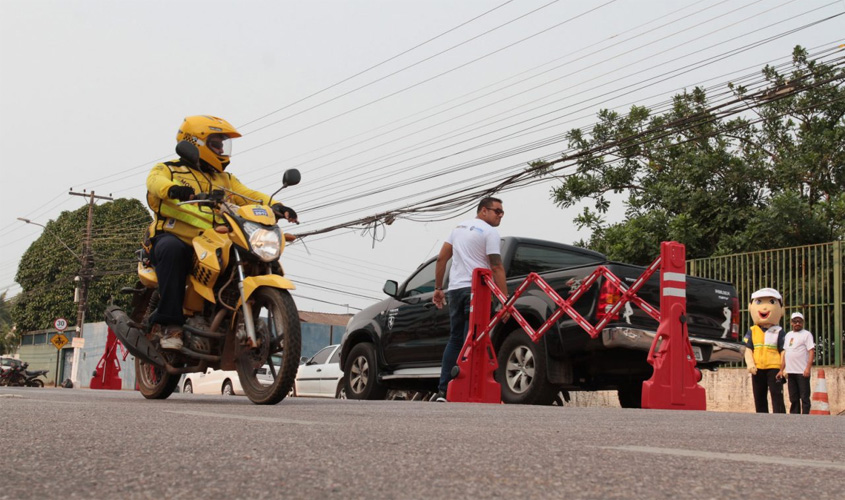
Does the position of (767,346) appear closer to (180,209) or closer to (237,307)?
(237,307)

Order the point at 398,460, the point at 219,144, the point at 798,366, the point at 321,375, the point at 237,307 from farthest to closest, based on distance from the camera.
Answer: the point at 321,375 → the point at 798,366 → the point at 219,144 → the point at 237,307 → the point at 398,460

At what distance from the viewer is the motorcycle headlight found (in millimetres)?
6062

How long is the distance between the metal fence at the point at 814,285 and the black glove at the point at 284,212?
342 inches

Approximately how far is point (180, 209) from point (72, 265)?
2114 inches

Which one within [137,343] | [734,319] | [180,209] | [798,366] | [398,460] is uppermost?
[180,209]

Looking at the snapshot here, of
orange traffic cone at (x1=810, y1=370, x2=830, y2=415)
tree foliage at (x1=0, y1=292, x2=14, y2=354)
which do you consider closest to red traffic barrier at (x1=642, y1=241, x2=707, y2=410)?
orange traffic cone at (x1=810, y1=370, x2=830, y2=415)

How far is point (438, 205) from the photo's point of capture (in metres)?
22.5

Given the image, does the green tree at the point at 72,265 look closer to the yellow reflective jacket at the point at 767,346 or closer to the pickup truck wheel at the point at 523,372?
the yellow reflective jacket at the point at 767,346

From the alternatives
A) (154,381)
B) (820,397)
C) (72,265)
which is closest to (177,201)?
(154,381)

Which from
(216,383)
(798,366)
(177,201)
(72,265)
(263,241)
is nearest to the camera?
(263,241)

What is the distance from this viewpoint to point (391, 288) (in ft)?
33.5

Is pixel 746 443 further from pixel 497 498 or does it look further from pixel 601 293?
pixel 601 293

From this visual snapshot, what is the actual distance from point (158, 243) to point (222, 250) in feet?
1.78

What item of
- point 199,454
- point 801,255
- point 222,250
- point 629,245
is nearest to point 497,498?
point 199,454
